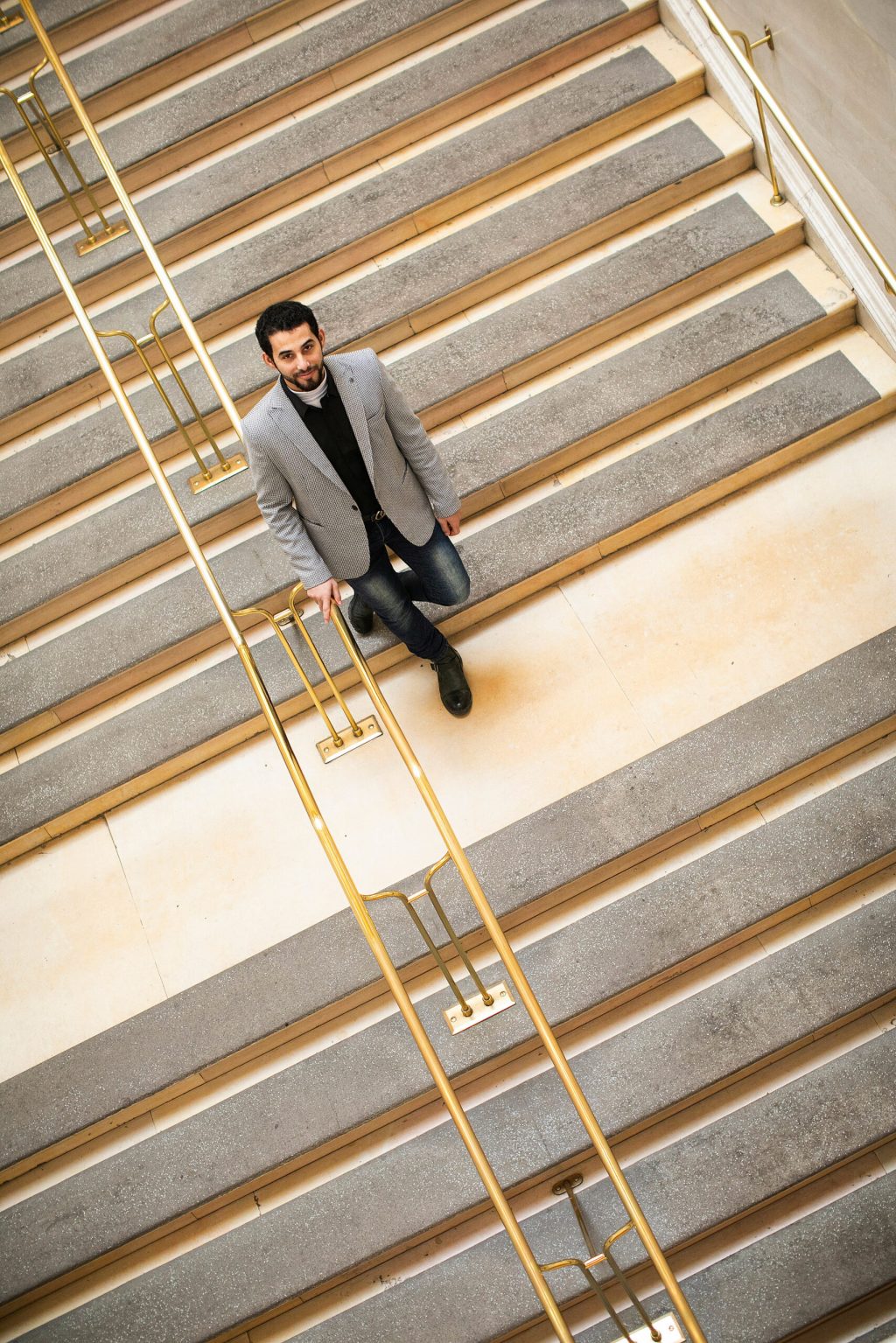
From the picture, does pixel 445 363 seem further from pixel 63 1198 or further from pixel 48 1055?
pixel 63 1198

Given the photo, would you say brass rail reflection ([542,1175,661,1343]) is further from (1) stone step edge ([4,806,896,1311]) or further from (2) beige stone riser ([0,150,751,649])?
(2) beige stone riser ([0,150,751,649])

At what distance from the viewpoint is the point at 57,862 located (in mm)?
3771

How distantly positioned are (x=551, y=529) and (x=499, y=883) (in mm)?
1160

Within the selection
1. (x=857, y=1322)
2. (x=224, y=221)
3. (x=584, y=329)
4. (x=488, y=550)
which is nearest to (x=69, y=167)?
(x=224, y=221)

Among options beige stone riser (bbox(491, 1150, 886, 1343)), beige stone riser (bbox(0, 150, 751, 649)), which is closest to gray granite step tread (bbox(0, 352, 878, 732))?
beige stone riser (bbox(0, 150, 751, 649))

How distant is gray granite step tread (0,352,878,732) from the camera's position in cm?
374

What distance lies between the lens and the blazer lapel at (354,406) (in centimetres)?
270

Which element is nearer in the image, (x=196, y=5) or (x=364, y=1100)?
(x=364, y=1100)

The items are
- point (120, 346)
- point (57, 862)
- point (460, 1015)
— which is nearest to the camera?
point (460, 1015)

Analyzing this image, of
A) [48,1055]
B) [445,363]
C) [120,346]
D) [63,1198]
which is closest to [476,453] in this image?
→ [445,363]

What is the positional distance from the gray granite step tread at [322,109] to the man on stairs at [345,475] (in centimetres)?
153

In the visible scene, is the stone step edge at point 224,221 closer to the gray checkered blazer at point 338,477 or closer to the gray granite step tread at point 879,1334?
the gray checkered blazer at point 338,477

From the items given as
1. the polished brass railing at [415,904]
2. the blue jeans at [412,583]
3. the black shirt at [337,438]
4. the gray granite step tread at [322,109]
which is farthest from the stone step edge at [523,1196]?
the gray granite step tread at [322,109]

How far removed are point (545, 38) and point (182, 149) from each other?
136 centimetres
